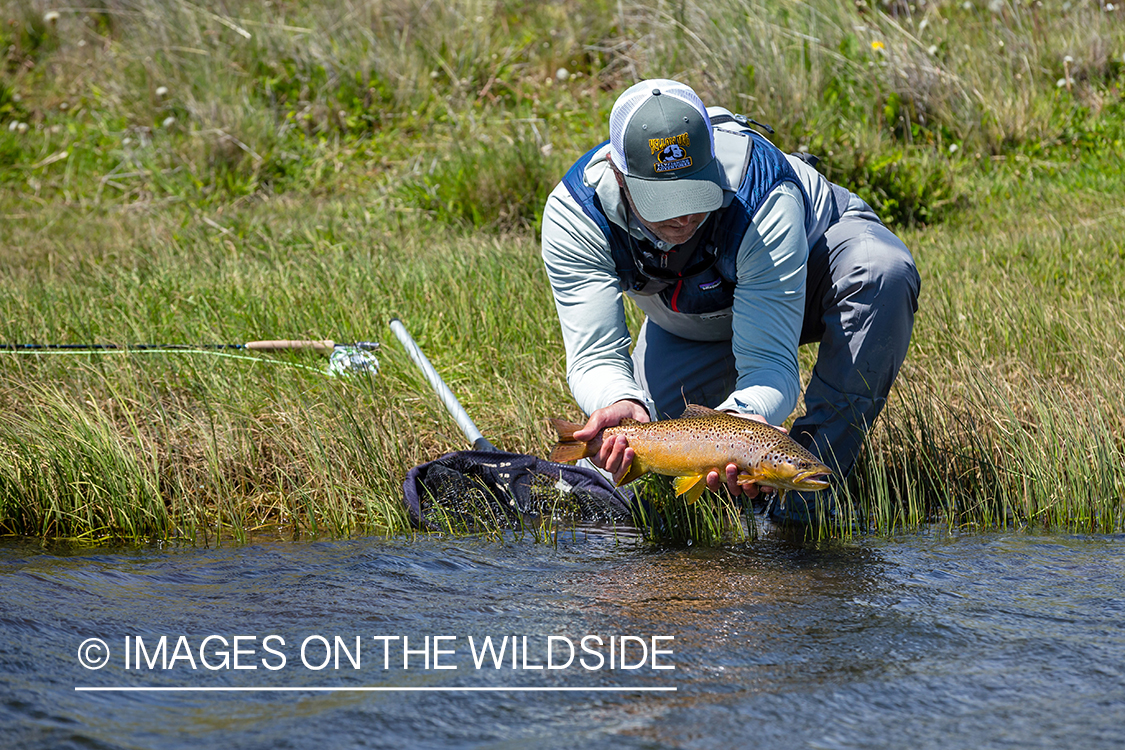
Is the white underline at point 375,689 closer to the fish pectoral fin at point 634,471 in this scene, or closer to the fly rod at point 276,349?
the fish pectoral fin at point 634,471

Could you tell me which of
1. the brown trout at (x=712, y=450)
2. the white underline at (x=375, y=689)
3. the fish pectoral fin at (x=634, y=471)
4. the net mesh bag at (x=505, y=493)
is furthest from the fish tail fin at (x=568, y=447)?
the white underline at (x=375, y=689)

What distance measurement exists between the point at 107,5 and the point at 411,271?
28.6 ft

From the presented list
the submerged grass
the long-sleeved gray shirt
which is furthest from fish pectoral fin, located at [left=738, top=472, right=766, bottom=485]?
the submerged grass

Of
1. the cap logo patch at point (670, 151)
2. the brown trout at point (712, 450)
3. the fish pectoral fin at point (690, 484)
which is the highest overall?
the cap logo patch at point (670, 151)

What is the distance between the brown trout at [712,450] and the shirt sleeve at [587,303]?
307mm

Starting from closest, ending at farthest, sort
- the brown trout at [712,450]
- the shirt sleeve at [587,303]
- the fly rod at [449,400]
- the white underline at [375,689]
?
the white underline at [375,689], the brown trout at [712,450], the shirt sleeve at [587,303], the fly rod at [449,400]

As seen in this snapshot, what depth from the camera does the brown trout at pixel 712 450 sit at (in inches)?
130

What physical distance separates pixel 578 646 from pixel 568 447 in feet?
2.40

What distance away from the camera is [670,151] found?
3.42 m

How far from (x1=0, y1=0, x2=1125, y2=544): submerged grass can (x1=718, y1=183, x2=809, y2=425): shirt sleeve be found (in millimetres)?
602

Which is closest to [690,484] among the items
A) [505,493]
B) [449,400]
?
[505,493]

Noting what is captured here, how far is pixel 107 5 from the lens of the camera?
13273 millimetres

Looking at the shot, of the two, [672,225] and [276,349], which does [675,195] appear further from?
[276,349]

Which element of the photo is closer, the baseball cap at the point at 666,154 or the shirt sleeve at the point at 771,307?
the baseball cap at the point at 666,154
